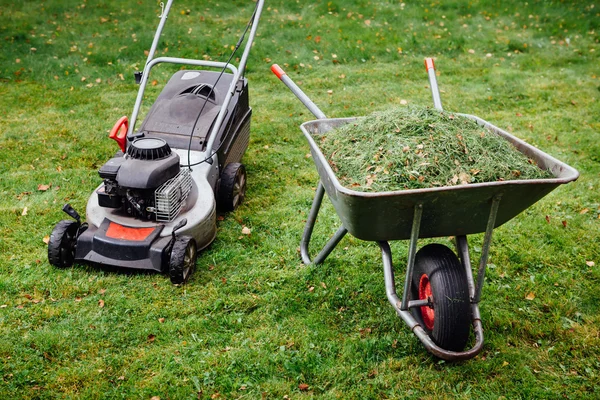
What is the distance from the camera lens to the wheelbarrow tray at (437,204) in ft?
8.39

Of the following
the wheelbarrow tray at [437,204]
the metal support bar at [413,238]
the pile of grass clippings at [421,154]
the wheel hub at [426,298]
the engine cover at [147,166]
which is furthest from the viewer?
the engine cover at [147,166]

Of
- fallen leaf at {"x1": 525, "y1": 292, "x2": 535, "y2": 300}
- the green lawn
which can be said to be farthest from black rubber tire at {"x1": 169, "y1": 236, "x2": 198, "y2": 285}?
fallen leaf at {"x1": 525, "y1": 292, "x2": 535, "y2": 300}

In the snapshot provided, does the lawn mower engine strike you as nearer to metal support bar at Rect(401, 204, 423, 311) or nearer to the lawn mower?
the lawn mower

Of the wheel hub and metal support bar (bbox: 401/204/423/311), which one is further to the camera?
the wheel hub

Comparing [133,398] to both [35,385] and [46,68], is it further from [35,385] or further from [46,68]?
[46,68]

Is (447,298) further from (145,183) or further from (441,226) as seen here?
(145,183)

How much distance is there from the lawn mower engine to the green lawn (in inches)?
19.0

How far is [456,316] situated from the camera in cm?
296

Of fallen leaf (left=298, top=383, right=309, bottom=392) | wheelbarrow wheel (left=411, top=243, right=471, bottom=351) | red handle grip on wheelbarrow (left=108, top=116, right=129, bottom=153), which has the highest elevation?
red handle grip on wheelbarrow (left=108, top=116, right=129, bottom=153)

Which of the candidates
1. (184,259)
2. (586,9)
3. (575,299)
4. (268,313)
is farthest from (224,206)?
(586,9)

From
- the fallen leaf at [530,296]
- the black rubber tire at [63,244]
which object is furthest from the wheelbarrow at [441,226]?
the black rubber tire at [63,244]

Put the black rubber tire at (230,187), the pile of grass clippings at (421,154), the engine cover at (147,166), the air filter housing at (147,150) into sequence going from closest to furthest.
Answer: the pile of grass clippings at (421,154) < the engine cover at (147,166) < the air filter housing at (147,150) < the black rubber tire at (230,187)

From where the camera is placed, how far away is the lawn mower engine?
3631mm

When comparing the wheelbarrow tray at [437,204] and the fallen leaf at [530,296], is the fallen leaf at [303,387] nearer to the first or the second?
the wheelbarrow tray at [437,204]
